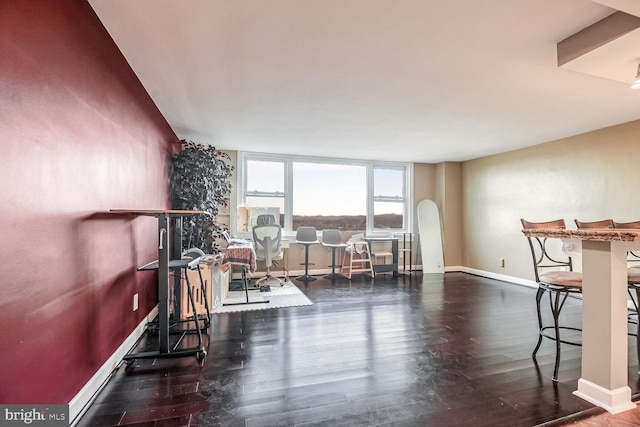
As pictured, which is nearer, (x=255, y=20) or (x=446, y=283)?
(x=255, y=20)

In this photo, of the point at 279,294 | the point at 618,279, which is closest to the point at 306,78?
the point at 618,279

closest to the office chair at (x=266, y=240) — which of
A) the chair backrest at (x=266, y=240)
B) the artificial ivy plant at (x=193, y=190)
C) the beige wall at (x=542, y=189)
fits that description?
the chair backrest at (x=266, y=240)

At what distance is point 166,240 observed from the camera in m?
2.23

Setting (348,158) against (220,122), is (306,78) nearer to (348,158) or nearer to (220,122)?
(220,122)

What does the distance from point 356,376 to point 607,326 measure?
1558mm

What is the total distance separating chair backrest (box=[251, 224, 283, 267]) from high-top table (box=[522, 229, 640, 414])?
3.56m

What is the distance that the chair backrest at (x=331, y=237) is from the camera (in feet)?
19.1

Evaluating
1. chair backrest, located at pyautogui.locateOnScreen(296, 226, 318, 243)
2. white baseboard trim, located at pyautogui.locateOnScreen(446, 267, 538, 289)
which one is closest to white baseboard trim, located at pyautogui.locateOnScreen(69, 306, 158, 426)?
chair backrest, located at pyautogui.locateOnScreen(296, 226, 318, 243)

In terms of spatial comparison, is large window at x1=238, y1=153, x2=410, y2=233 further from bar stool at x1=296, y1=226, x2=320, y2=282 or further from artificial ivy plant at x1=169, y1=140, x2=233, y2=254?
artificial ivy plant at x1=169, y1=140, x2=233, y2=254

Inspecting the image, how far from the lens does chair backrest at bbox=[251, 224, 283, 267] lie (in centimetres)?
454

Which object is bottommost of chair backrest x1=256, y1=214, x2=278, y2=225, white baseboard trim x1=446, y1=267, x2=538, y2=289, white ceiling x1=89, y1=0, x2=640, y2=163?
white baseboard trim x1=446, y1=267, x2=538, y2=289

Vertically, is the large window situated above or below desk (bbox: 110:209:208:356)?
above

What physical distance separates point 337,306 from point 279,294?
39.8 inches
